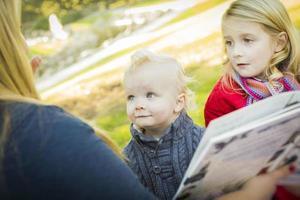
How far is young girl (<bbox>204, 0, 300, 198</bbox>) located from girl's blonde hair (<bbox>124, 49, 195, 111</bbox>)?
23cm

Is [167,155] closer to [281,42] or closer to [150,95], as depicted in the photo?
[150,95]

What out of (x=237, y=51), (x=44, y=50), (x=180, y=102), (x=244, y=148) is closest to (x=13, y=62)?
(x=244, y=148)

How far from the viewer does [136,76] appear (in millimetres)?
1938

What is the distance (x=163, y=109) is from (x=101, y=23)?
130 inches

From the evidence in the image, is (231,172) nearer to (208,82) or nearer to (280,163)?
(280,163)

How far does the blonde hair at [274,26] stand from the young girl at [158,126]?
40 cm

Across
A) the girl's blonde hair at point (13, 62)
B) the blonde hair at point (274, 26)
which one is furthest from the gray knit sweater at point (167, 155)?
the girl's blonde hair at point (13, 62)

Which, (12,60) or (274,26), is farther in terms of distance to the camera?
(274,26)

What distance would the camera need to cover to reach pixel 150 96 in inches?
76.7

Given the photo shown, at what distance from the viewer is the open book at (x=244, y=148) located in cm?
127

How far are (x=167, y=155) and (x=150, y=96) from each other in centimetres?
23

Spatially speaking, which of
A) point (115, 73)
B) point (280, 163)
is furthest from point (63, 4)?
point (280, 163)

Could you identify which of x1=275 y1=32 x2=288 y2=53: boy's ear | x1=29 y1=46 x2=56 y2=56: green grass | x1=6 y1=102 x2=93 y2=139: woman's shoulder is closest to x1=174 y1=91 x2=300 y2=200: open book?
x1=6 y1=102 x2=93 y2=139: woman's shoulder

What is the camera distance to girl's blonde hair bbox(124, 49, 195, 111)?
196 cm
